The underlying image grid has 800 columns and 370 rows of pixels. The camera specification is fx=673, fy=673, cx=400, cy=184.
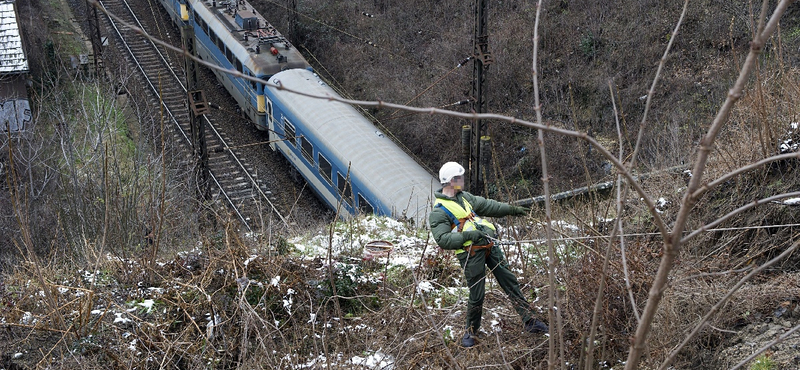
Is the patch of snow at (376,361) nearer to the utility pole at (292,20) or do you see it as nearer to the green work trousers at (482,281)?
the green work trousers at (482,281)

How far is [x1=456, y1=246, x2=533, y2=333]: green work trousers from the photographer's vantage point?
19.2ft

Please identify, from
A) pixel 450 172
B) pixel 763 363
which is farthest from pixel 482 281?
pixel 763 363

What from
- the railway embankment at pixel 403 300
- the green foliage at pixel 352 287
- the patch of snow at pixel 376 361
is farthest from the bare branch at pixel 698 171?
the green foliage at pixel 352 287

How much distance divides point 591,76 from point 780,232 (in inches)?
566

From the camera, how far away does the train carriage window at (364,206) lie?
46.8 ft

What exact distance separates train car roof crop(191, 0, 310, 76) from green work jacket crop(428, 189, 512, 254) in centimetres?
1392

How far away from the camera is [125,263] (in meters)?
7.87

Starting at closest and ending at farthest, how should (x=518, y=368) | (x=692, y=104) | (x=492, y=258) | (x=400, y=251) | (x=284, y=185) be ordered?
(x=518, y=368) < (x=492, y=258) < (x=400, y=251) < (x=692, y=104) < (x=284, y=185)

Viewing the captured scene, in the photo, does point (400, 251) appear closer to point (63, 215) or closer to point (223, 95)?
point (63, 215)

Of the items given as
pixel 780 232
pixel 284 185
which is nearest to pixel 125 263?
pixel 780 232

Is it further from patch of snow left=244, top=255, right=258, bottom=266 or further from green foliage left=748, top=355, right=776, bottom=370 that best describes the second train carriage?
green foliage left=748, top=355, right=776, bottom=370

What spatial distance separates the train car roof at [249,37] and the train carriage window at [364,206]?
6.31 m

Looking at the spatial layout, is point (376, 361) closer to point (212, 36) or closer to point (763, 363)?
point (763, 363)

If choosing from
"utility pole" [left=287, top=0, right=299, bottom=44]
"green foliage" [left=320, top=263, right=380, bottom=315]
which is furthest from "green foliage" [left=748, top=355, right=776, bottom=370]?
"utility pole" [left=287, top=0, right=299, bottom=44]
